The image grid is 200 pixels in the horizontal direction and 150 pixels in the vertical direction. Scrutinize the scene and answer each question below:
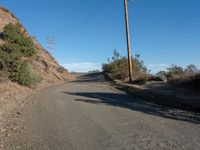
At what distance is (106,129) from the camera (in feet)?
27.9

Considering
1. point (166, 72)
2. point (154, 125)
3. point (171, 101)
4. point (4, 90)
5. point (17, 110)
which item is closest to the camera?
point (154, 125)

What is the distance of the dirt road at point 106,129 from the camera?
6.93 meters

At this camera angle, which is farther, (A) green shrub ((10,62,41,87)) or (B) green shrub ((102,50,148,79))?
(B) green shrub ((102,50,148,79))

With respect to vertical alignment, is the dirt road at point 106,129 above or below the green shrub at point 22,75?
below

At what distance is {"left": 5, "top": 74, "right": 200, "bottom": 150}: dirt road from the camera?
6934mm

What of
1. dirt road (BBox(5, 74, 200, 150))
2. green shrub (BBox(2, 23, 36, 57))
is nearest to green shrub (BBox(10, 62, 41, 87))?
→ green shrub (BBox(2, 23, 36, 57))

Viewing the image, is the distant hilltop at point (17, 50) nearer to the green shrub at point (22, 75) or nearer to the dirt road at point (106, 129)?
the green shrub at point (22, 75)

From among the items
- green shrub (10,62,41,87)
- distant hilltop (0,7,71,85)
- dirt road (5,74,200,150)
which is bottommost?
dirt road (5,74,200,150)

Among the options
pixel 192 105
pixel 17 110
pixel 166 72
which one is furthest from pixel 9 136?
pixel 166 72

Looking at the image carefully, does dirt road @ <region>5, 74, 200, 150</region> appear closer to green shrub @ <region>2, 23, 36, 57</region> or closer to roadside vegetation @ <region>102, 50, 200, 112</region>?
roadside vegetation @ <region>102, 50, 200, 112</region>

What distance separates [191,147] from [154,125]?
8.00ft

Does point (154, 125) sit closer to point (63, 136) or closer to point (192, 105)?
point (63, 136)

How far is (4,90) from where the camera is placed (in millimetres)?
17984

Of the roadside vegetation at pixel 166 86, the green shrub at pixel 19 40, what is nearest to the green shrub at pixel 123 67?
the roadside vegetation at pixel 166 86
